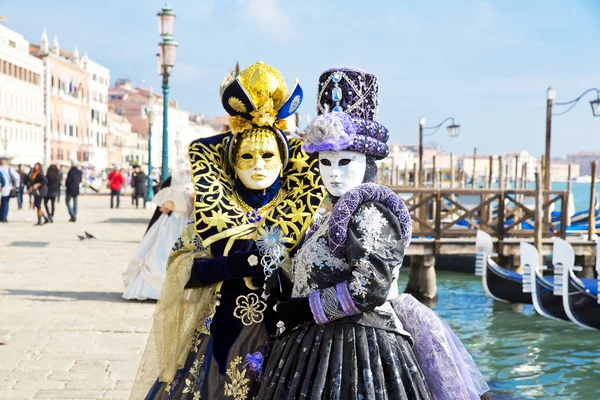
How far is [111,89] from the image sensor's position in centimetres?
10488

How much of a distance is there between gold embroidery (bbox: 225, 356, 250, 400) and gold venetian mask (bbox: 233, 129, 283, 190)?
2.12ft

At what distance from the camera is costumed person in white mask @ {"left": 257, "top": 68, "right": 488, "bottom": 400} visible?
87.4 inches

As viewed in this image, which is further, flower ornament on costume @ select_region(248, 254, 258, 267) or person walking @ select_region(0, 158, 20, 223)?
person walking @ select_region(0, 158, 20, 223)

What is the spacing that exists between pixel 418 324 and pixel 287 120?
46.8 inches

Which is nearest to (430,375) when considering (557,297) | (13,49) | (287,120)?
(287,120)

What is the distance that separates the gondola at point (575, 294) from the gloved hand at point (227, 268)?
27.2 feet

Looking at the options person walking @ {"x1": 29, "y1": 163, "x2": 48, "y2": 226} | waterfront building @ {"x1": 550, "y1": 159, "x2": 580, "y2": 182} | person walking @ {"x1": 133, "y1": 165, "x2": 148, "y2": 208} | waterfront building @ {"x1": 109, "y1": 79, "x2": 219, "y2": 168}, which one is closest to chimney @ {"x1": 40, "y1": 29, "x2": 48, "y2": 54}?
waterfront building @ {"x1": 109, "y1": 79, "x2": 219, "y2": 168}

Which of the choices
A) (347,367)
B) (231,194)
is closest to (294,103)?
(231,194)

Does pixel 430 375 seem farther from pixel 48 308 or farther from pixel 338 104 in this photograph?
pixel 48 308

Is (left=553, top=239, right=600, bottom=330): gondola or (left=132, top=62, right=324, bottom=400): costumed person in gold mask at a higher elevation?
(left=132, top=62, right=324, bottom=400): costumed person in gold mask

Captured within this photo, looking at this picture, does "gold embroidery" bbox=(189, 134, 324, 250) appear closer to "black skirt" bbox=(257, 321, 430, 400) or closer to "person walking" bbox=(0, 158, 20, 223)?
"black skirt" bbox=(257, 321, 430, 400)

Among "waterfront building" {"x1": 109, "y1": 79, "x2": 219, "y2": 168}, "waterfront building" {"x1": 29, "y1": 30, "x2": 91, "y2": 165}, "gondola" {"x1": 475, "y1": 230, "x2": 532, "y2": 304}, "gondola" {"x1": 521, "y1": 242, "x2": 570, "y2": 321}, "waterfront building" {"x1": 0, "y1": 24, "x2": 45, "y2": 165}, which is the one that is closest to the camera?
"gondola" {"x1": 521, "y1": 242, "x2": 570, "y2": 321}

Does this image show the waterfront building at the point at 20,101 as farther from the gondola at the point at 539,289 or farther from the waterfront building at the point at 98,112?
the gondola at the point at 539,289

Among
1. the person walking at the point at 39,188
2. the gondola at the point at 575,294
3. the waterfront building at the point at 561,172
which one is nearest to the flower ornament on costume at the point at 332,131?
the gondola at the point at 575,294
